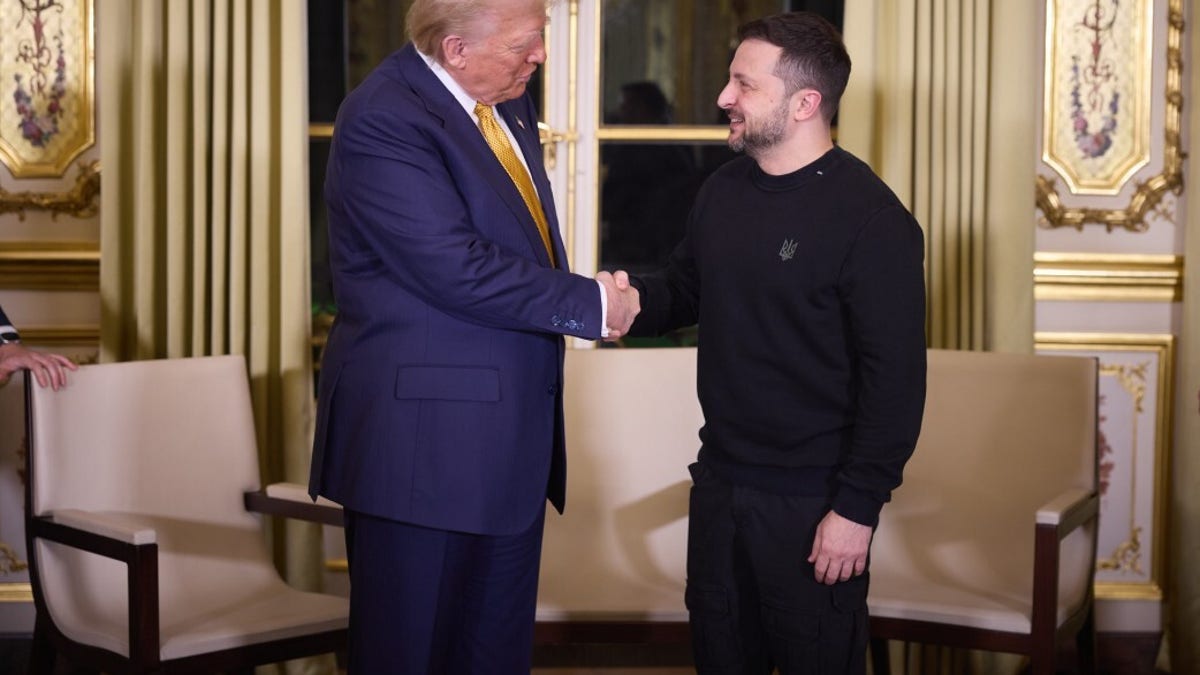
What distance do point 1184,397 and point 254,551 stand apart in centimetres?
243

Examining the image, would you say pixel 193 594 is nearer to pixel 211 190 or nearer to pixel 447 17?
pixel 211 190

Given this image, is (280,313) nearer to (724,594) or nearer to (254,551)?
(254,551)

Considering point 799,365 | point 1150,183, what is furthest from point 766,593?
point 1150,183

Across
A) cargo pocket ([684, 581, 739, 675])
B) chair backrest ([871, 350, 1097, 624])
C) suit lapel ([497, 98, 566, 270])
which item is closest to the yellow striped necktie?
suit lapel ([497, 98, 566, 270])

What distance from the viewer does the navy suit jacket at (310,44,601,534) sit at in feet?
6.53

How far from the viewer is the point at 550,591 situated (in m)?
3.00

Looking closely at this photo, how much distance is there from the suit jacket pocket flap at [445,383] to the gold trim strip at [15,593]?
7.18 feet

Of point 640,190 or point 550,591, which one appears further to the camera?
point 640,190

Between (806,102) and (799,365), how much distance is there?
41cm

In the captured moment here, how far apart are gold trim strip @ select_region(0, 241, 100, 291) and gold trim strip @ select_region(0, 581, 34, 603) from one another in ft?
2.73

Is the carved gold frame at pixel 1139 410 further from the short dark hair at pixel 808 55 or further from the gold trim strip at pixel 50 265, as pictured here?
the gold trim strip at pixel 50 265

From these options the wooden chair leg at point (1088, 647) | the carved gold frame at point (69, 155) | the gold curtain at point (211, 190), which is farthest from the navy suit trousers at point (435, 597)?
the carved gold frame at point (69, 155)

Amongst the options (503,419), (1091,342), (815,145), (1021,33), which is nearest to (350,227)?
(503,419)

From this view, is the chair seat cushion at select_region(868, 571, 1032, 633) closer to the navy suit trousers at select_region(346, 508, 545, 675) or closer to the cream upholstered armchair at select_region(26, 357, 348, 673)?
the navy suit trousers at select_region(346, 508, 545, 675)
